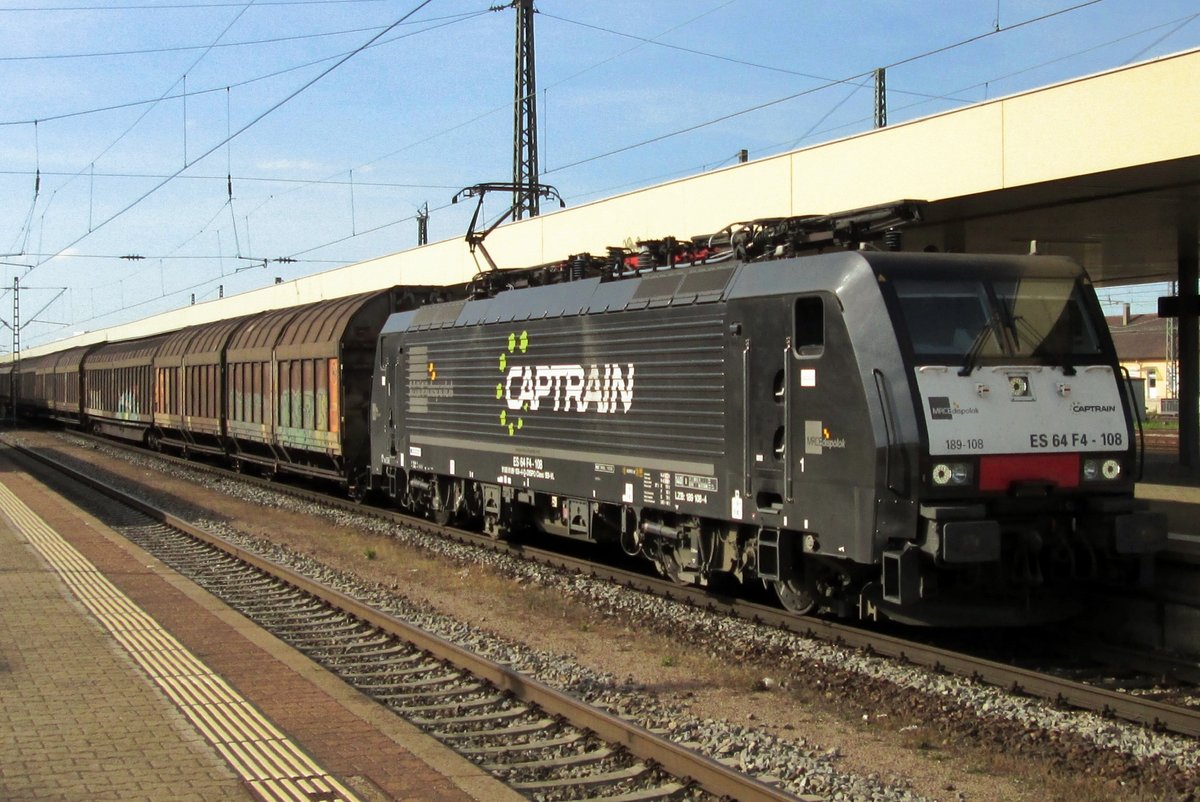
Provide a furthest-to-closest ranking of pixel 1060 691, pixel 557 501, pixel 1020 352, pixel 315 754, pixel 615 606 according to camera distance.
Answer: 1. pixel 557 501
2. pixel 615 606
3. pixel 1020 352
4. pixel 1060 691
5. pixel 315 754

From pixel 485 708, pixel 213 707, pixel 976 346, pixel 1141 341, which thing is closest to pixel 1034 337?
pixel 976 346

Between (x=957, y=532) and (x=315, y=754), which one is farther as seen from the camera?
(x=957, y=532)

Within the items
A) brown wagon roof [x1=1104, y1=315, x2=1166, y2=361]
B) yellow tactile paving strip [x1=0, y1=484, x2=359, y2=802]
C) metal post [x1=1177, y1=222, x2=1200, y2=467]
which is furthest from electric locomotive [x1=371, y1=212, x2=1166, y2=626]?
brown wagon roof [x1=1104, y1=315, x2=1166, y2=361]

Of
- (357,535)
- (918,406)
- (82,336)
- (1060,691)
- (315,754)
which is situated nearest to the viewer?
(315,754)

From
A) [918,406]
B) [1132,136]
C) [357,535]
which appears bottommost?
[357,535]

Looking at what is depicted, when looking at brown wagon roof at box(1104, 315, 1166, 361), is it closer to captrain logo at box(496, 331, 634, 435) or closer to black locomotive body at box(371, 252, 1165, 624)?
captrain logo at box(496, 331, 634, 435)

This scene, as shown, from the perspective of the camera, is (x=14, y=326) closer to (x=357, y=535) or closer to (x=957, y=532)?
(x=357, y=535)

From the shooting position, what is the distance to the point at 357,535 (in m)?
17.6

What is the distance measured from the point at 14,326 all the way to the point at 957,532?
71.6 m

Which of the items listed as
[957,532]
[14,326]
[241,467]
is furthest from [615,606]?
[14,326]

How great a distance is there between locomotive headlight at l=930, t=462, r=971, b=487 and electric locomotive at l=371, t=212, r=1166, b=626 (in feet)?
0.17

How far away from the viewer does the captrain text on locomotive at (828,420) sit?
8695 millimetres

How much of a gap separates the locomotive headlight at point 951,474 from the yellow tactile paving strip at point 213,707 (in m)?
4.76

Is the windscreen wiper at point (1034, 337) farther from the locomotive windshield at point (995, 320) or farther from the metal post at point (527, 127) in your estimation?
the metal post at point (527, 127)
